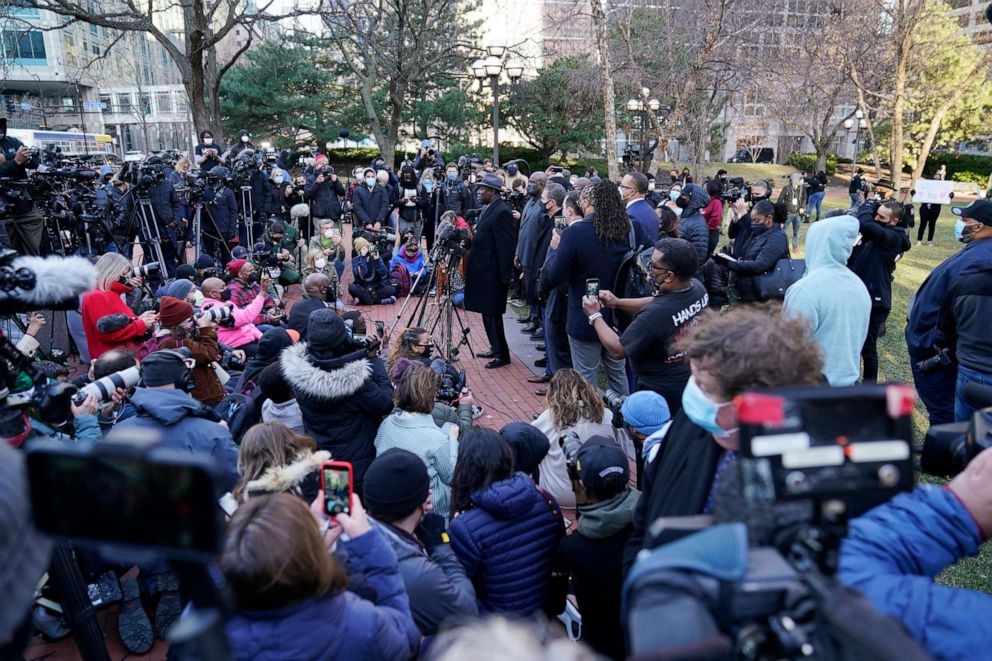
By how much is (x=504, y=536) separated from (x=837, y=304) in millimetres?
2297

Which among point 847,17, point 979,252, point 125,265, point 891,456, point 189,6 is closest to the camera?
point 891,456

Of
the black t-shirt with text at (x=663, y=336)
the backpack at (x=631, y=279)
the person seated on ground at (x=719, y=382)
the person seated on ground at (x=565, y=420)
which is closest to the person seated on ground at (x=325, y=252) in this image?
the backpack at (x=631, y=279)

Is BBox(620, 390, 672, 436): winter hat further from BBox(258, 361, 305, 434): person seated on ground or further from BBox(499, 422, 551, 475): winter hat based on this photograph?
BBox(258, 361, 305, 434): person seated on ground

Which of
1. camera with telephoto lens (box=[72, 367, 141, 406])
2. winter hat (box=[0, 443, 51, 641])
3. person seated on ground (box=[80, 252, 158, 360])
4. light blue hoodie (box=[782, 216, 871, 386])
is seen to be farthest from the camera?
person seated on ground (box=[80, 252, 158, 360])

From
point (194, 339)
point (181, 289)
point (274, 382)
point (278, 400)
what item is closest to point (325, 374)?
point (274, 382)

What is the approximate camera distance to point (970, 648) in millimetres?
1201

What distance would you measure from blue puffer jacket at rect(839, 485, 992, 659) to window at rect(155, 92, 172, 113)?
61.5 meters

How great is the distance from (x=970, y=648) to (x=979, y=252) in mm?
3815

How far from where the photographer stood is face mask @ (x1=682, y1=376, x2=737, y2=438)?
69.5 inches

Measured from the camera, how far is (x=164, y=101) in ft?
186

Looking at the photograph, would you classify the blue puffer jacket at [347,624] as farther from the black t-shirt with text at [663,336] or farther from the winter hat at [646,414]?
the black t-shirt with text at [663,336]

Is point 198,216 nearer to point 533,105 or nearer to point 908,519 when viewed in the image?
point 908,519

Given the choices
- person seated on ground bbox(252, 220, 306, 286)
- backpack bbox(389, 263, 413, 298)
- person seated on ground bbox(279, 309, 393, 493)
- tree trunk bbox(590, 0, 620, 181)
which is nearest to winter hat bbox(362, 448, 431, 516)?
person seated on ground bbox(279, 309, 393, 493)

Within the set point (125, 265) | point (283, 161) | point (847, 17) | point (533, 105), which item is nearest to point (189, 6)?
point (283, 161)
